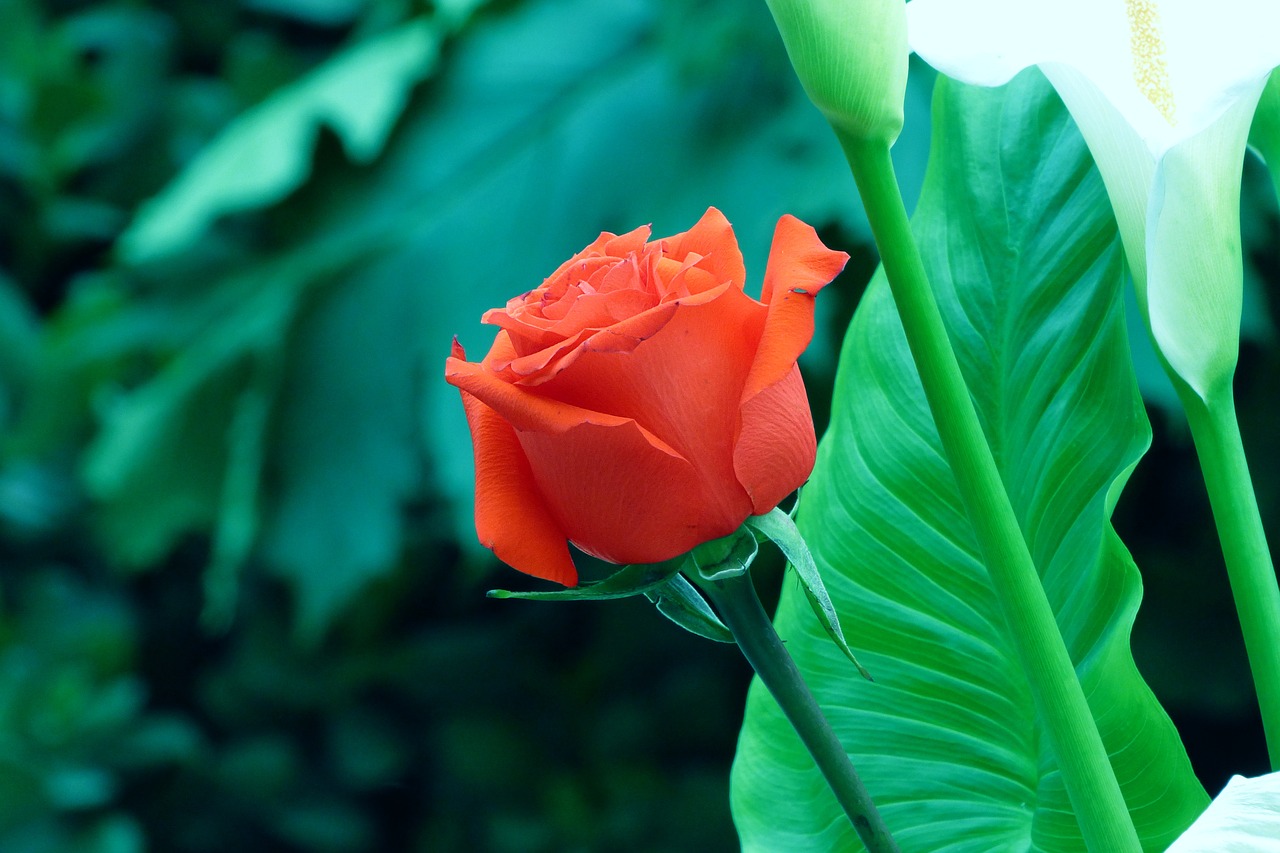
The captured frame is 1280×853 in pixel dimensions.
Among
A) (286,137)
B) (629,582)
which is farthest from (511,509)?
(286,137)

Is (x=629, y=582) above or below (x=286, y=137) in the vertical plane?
below

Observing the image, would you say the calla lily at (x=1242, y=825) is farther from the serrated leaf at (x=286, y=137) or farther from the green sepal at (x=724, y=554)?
the serrated leaf at (x=286, y=137)

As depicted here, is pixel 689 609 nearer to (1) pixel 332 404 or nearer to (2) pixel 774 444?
(2) pixel 774 444

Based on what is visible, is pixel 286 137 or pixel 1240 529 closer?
pixel 1240 529

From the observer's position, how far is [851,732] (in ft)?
0.59

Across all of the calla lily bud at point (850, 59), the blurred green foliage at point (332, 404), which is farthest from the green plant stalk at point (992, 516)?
the blurred green foliage at point (332, 404)

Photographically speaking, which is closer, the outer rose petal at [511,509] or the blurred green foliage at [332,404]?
the outer rose petal at [511,509]

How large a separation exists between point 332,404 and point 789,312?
0.74 metres

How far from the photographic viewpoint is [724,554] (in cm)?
12

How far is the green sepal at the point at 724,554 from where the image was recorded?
0.12 meters

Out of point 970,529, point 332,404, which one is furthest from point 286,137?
point 970,529

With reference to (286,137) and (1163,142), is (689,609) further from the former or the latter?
(286,137)

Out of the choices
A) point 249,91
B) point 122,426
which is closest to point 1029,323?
point 122,426

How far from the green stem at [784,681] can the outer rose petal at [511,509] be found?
17mm
